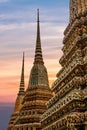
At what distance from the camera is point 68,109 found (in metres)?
28.4

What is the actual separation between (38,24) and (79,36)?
44894mm

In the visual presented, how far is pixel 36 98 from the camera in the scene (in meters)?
62.7

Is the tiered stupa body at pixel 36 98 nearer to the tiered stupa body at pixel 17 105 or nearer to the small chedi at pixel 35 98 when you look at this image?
the small chedi at pixel 35 98

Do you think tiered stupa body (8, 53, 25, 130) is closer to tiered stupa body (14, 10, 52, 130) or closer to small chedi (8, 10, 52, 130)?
small chedi (8, 10, 52, 130)

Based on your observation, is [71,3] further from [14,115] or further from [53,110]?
[14,115]

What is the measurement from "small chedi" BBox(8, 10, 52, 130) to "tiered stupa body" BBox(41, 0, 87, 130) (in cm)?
2465

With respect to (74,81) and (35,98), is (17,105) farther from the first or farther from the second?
(74,81)

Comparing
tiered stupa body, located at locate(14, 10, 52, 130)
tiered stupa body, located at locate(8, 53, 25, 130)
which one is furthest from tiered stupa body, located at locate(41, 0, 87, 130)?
tiered stupa body, located at locate(8, 53, 25, 130)

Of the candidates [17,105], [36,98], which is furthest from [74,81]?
[17,105]

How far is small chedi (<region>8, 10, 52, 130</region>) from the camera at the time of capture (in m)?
60.2

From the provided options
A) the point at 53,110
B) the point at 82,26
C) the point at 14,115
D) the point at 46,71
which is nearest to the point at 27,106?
the point at 46,71

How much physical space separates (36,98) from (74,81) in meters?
35.8

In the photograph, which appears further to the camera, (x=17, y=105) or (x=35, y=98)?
(x=17, y=105)

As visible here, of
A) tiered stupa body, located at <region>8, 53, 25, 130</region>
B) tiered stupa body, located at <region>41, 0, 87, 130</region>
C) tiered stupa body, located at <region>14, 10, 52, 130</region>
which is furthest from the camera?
tiered stupa body, located at <region>8, 53, 25, 130</region>
